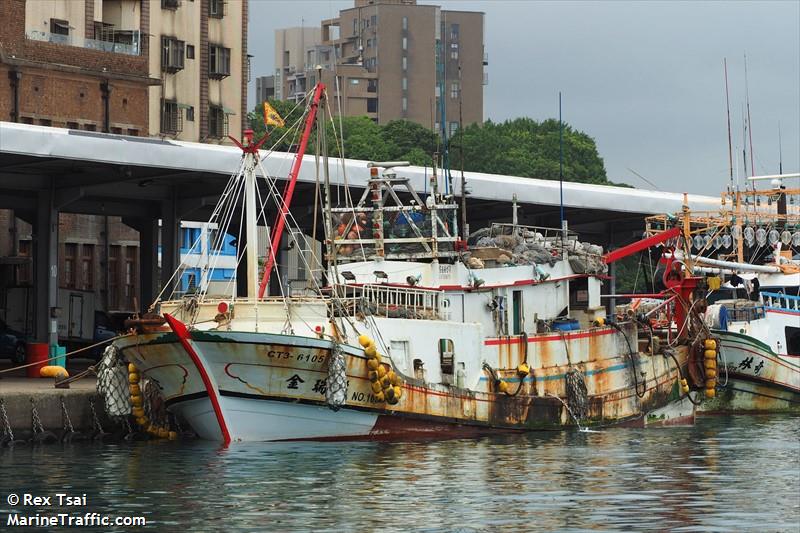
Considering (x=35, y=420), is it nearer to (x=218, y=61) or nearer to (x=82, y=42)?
(x=82, y=42)

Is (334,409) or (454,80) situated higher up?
(454,80)

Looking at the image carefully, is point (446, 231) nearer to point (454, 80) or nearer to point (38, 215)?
point (38, 215)

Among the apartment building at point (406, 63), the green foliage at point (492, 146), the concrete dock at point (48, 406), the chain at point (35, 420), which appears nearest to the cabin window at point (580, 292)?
the concrete dock at point (48, 406)

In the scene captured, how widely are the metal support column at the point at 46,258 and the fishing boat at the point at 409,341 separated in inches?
398

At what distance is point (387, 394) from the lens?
38.2 meters

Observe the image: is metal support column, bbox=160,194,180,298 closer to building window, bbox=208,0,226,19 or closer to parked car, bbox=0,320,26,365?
parked car, bbox=0,320,26,365

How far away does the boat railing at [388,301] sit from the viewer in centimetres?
3916

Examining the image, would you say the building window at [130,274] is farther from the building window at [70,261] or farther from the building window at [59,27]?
the building window at [59,27]

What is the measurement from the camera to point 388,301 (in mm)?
40812

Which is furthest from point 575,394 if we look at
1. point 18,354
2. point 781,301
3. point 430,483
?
point 18,354

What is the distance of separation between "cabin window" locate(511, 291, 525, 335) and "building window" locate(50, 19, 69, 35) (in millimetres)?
50284

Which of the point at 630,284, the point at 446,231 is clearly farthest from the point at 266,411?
the point at 630,284

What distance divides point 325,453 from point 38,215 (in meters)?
19.7

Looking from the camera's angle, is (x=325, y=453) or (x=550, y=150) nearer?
(x=325, y=453)
